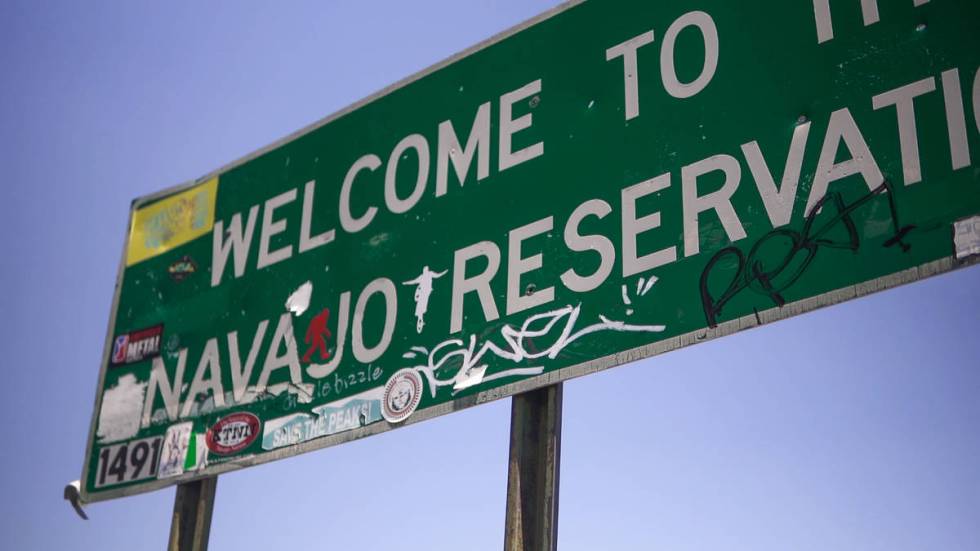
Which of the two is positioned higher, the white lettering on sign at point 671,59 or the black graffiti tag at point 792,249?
the white lettering on sign at point 671,59

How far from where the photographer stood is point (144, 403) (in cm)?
675

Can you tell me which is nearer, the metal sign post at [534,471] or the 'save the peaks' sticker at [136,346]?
the metal sign post at [534,471]

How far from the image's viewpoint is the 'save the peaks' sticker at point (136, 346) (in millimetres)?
6938

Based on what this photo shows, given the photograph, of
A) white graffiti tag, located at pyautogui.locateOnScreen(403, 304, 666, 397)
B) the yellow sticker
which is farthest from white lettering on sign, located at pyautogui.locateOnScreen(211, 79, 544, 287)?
white graffiti tag, located at pyautogui.locateOnScreen(403, 304, 666, 397)

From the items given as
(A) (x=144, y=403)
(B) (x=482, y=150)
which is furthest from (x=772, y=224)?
(A) (x=144, y=403)

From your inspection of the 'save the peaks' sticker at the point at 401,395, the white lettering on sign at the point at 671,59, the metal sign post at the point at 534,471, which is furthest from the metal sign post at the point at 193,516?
the white lettering on sign at the point at 671,59

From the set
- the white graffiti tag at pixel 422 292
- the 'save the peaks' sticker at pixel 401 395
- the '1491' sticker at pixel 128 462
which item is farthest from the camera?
the '1491' sticker at pixel 128 462

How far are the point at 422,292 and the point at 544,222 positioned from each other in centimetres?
72

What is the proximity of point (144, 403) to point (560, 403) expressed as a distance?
279 centimetres

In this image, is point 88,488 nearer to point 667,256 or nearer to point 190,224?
point 190,224

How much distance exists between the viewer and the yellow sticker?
23.6 feet

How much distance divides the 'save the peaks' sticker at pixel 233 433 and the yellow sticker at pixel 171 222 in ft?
4.39

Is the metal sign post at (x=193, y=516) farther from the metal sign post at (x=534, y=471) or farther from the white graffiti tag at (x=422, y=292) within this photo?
the metal sign post at (x=534, y=471)

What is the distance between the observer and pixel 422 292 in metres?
5.68
